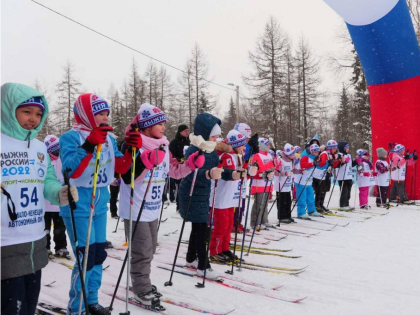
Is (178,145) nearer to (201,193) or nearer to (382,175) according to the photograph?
(201,193)

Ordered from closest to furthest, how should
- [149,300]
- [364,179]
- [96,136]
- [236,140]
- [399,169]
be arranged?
[96,136], [149,300], [236,140], [364,179], [399,169]

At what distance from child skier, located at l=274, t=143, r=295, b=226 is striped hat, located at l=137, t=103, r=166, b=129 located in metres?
5.40

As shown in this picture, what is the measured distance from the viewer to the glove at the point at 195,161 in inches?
158

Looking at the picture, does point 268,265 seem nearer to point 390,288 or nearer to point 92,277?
point 390,288

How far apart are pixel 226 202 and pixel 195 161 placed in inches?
46.0

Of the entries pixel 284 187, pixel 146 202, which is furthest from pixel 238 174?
pixel 284 187

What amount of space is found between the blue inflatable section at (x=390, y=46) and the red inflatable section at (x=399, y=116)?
0.32 meters

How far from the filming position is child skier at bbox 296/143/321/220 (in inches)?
355

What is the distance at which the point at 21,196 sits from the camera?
2254mm

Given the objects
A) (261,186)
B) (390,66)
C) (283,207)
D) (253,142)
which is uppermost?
(390,66)

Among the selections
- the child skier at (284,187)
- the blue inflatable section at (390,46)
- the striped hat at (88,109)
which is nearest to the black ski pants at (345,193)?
the child skier at (284,187)

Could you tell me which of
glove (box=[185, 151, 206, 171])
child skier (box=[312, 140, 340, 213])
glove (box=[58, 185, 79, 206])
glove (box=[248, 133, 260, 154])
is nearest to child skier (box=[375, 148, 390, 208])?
child skier (box=[312, 140, 340, 213])

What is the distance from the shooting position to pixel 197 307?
11.5ft

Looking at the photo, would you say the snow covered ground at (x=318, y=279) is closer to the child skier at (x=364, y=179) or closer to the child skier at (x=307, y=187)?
the child skier at (x=307, y=187)
